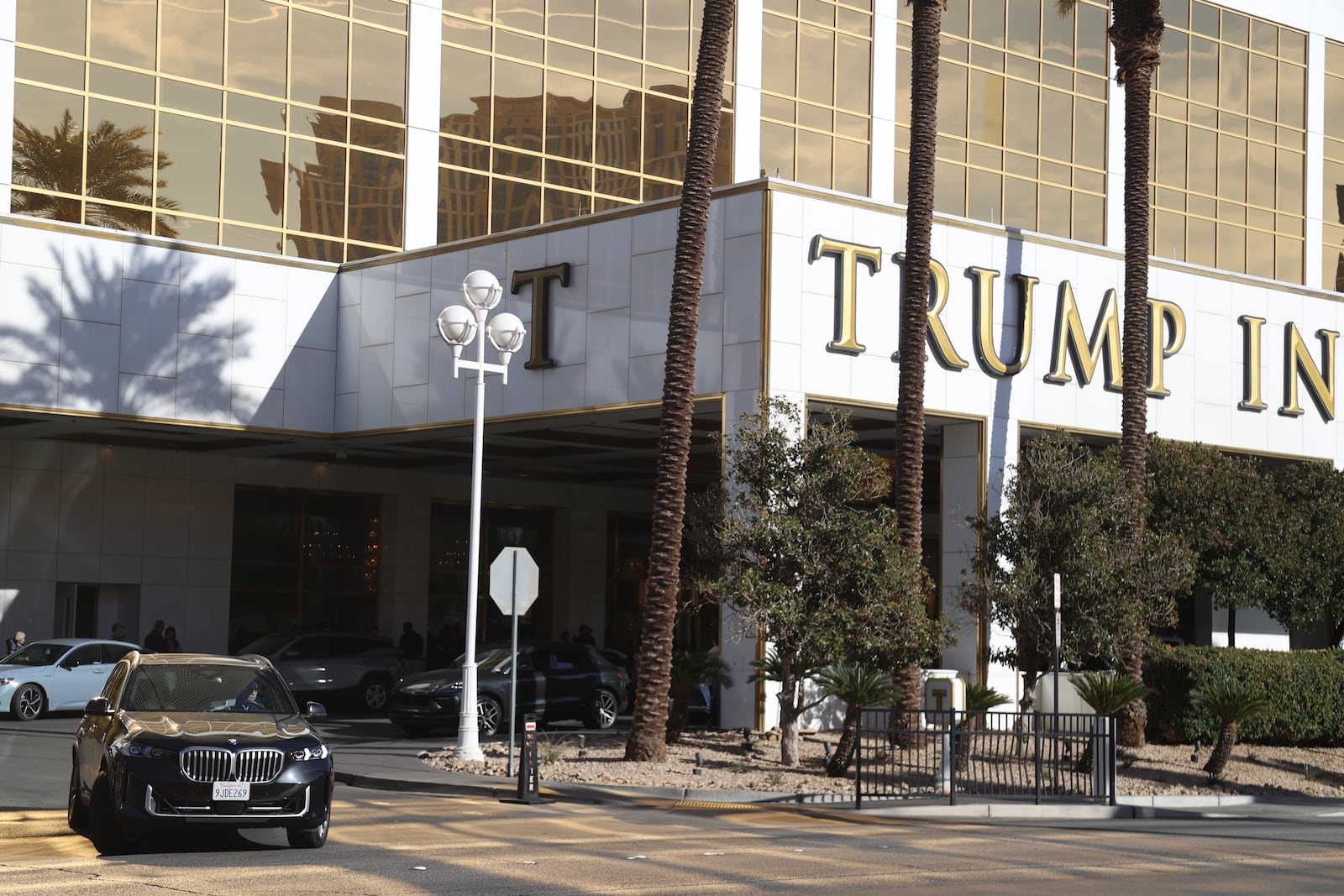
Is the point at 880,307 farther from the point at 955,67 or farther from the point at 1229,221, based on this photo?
the point at 1229,221

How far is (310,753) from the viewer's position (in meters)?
13.4

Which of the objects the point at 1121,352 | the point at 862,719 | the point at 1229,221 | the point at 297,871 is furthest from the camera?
the point at 1229,221

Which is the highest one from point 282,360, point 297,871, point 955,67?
point 955,67

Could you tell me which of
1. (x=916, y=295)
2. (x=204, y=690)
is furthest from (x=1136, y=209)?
(x=204, y=690)

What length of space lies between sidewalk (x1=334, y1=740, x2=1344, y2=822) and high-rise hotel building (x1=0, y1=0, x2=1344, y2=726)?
5.78m

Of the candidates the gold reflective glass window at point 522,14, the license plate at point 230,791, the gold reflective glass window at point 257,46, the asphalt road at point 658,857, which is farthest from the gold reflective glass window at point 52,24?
the license plate at point 230,791

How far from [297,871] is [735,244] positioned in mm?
16496

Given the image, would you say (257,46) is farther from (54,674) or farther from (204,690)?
(204,690)

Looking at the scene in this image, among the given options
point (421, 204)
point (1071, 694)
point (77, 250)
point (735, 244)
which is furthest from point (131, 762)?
point (421, 204)

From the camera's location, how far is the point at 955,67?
147ft

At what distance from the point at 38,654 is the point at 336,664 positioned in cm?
584

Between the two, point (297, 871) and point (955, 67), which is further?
point (955, 67)

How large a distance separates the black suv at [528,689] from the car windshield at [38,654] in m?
6.02

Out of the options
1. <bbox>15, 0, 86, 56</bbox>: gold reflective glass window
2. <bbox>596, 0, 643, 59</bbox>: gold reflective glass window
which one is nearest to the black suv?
<bbox>15, 0, 86, 56</bbox>: gold reflective glass window
